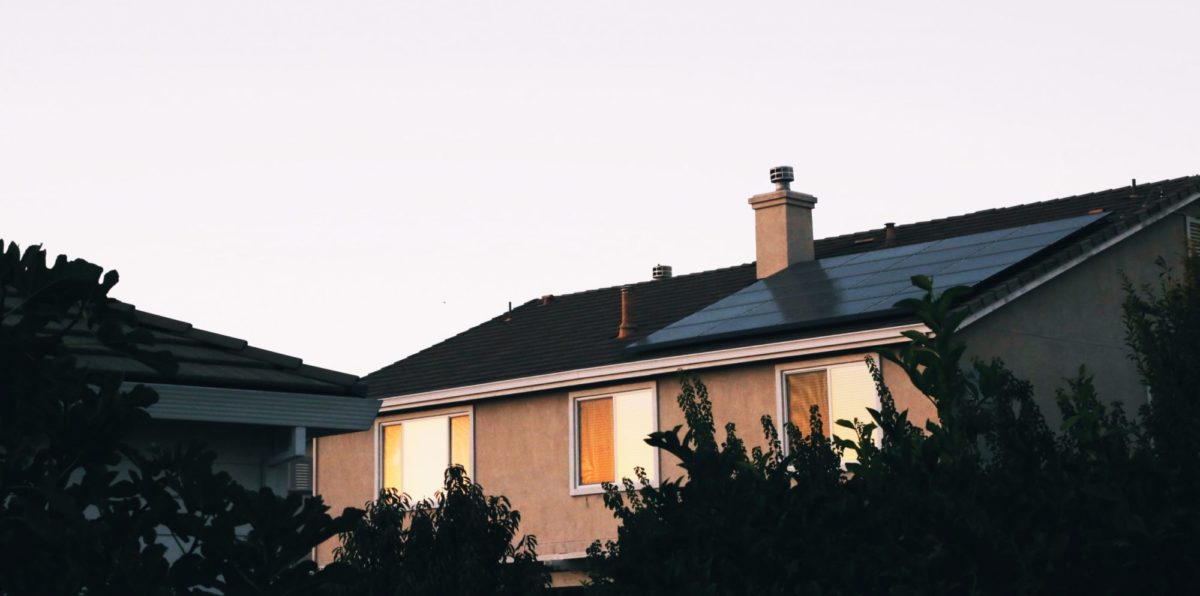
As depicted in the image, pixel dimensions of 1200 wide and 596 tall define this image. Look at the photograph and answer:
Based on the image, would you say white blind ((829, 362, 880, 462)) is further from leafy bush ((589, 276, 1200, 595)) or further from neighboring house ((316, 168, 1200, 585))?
leafy bush ((589, 276, 1200, 595))

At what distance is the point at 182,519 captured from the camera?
5.10 metres

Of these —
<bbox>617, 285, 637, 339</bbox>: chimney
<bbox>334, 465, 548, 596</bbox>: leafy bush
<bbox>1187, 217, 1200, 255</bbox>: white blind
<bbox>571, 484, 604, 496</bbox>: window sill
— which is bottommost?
<bbox>334, 465, 548, 596</bbox>: leafy bush

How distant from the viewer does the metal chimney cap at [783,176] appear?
2869 cm

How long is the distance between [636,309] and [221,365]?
2026cm

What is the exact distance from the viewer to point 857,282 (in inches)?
1028

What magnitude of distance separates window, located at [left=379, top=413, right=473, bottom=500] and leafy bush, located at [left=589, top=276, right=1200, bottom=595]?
63.7 ft

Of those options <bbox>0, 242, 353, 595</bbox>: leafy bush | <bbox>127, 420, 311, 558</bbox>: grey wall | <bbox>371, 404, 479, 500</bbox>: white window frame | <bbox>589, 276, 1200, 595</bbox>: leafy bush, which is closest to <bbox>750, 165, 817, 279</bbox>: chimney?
<bbox>371, 404, 479, 500</bbox>: white window frame

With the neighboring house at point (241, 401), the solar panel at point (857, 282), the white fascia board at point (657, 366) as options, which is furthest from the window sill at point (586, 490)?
the neighboring house at point (241, 401)

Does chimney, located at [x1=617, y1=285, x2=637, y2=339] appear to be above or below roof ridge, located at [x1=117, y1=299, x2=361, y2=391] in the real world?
above

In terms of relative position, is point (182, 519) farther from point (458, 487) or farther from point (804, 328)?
point (804, 328)

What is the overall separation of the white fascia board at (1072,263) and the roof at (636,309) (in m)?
0.13

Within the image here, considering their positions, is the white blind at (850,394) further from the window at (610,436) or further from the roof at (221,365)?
the roof at (221,365)

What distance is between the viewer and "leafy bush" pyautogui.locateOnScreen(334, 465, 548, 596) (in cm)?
1330

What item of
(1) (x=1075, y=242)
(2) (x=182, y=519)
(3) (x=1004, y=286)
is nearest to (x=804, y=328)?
(3) (x=1004, y=286)
